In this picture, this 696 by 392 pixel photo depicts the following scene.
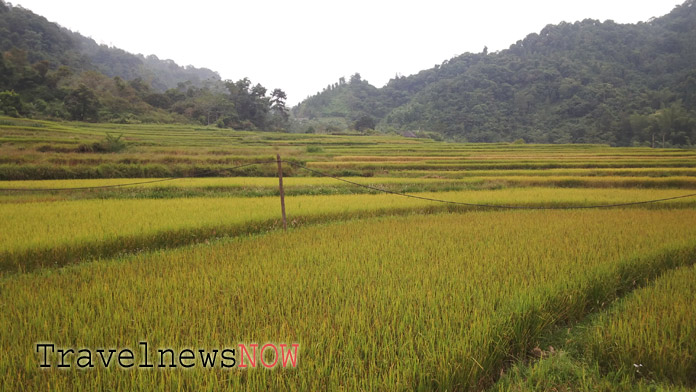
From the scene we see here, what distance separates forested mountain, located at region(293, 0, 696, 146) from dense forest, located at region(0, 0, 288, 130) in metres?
19.1

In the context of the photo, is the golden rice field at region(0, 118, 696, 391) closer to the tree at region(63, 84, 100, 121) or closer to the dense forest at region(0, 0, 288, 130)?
the dense forest at region(0, 0, 288, 130)

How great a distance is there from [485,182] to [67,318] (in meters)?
11.6

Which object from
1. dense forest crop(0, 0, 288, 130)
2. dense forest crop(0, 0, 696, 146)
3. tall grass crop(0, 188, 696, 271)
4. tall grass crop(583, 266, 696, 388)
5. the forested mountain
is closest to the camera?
tall grass crop(583, 266, 696, 388)

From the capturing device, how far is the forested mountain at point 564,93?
44.8 m

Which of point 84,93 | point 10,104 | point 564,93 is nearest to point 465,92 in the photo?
point 564,93

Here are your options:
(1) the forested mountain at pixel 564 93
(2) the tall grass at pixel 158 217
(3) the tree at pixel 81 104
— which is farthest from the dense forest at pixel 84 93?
(2) the tall grass at pixel 158 217

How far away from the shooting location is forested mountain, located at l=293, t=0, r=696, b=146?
147 ft

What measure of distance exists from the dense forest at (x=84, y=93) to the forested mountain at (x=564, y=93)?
19.1 meters

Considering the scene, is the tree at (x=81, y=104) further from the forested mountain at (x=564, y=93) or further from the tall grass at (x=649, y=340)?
the tall grass at (x=649, y=340)

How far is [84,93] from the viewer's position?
28703 mm

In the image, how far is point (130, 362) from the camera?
1.74 metres

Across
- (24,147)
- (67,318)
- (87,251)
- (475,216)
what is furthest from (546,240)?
(24,147)

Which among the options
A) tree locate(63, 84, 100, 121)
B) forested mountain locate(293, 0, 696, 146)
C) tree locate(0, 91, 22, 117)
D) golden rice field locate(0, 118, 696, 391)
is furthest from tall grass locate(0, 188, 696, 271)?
forested mountain locate(293, 0, 696, 146)

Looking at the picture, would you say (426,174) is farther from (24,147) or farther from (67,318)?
(24,147)
